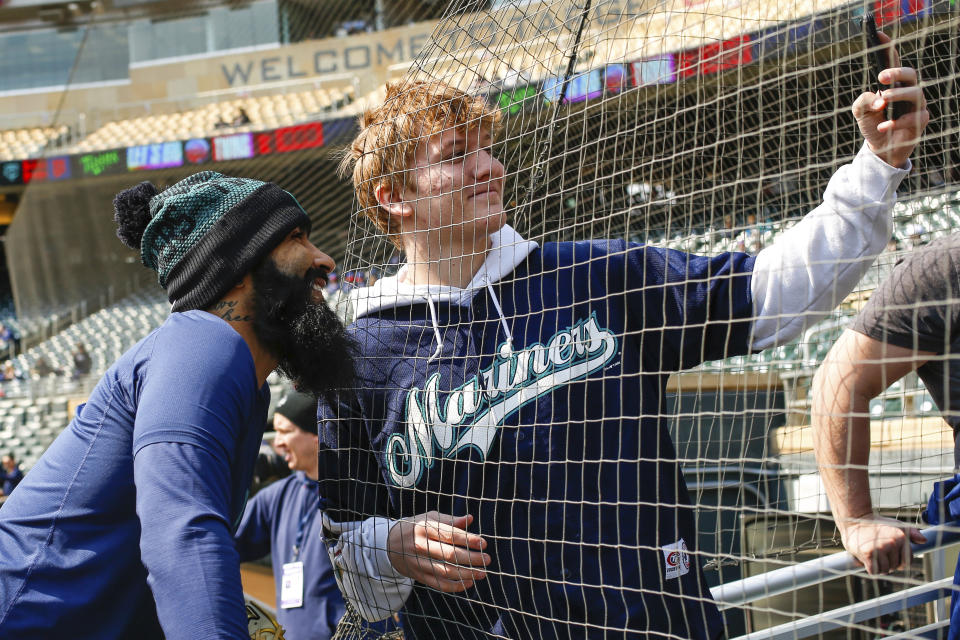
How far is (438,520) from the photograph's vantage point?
1512mm

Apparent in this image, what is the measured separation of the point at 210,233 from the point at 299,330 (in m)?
0.22

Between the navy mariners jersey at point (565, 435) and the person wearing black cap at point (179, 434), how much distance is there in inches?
8.6

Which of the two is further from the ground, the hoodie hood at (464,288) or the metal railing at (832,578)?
the hoodie hood at (464,288)

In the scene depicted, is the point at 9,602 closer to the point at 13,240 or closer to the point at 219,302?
the point at 219,302

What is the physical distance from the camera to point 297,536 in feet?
11.6

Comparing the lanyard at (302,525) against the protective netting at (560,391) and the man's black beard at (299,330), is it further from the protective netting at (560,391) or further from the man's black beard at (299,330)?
the man's black beard at (299,330)

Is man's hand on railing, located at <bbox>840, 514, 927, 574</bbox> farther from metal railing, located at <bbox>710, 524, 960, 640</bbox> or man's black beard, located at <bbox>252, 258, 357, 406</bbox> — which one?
man's black beard, located at <bbox>252, 258, 357, 406</bbox>

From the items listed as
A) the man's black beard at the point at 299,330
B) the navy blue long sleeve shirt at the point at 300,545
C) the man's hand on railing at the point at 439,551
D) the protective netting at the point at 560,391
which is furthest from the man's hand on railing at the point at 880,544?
the navy blue long sleeve shirt at the point at 300,545

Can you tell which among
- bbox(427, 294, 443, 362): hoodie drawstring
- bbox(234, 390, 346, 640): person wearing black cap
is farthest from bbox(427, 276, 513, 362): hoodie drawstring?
bbox(234, 390, 346, 640): person wearing black cap

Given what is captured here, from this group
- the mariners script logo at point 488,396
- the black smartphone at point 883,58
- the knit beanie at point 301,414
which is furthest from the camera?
the knit beanie at point 301,414

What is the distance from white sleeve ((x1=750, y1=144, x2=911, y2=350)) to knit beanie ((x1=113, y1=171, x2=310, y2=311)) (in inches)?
32.6

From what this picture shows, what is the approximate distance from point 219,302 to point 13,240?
1383cm

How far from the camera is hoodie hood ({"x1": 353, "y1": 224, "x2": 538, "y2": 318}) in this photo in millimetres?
1686

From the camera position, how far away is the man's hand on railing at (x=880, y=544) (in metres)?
1.42
